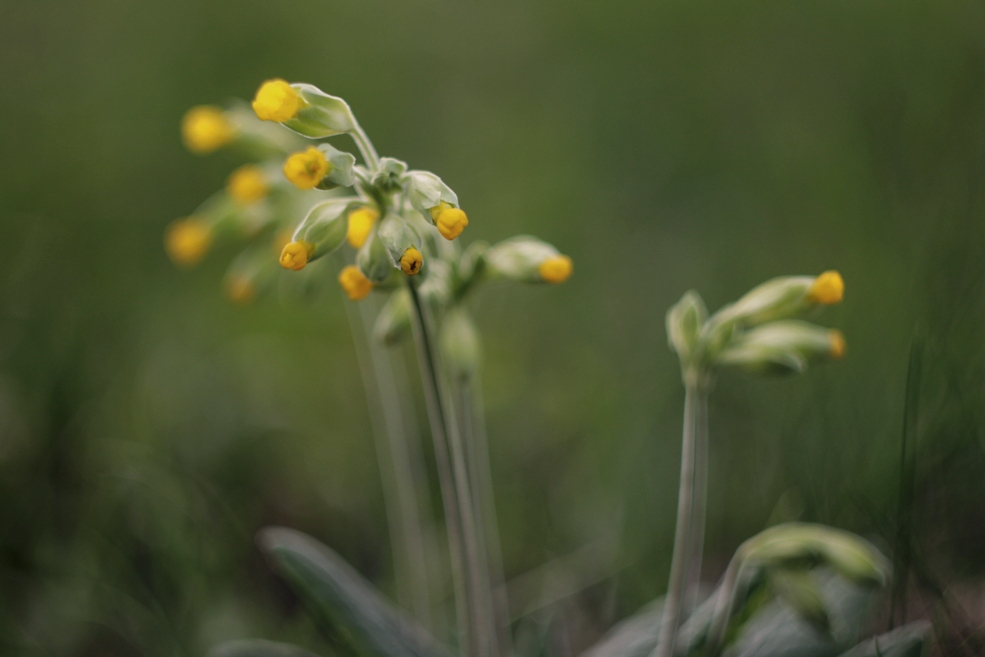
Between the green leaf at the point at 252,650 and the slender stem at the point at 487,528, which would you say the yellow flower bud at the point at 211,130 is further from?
the green leaf at the point at 252,650

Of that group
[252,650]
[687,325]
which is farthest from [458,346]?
[252,650]

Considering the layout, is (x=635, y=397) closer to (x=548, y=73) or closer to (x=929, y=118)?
(x=929, y=118)

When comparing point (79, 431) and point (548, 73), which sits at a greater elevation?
point (548, 73)

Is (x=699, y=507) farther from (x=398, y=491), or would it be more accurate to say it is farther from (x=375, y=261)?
(x=375, y=261)

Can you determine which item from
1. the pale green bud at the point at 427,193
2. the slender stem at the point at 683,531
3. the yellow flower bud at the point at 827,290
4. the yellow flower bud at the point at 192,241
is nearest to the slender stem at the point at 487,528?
the slender stem at the point at 683,531

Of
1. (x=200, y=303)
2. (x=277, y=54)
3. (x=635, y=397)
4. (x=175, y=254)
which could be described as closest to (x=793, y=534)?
(x=635, y=397)
